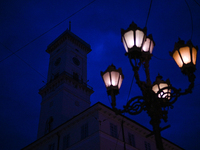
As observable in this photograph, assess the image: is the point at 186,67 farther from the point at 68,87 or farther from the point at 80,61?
the point at 80,61

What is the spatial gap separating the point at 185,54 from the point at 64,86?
98.5 feet

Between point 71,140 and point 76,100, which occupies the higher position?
point 76,100

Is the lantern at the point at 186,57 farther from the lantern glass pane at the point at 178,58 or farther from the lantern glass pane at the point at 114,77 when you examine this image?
the lantern glass pane at the point at 114,77

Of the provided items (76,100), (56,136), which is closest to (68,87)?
(76,100)

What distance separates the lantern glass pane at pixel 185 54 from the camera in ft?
21.4

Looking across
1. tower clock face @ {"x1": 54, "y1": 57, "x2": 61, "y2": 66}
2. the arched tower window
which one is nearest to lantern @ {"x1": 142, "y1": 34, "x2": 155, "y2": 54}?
the arched tower window

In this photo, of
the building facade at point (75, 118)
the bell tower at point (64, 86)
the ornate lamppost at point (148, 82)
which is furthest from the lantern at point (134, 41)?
the bell tower at point (64, 86)

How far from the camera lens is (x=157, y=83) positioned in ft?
26.6

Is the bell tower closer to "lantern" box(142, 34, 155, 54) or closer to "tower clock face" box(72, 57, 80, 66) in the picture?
"tower clock face" box(72, 57, 80, 66)

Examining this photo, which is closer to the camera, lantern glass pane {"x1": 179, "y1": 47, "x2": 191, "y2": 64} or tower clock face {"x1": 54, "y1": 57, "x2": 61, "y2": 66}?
lantern glass pane {"x1": 179, "y1": 47, "x2": 191, "y2": 64}

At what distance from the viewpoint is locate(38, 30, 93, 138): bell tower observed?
33.6 meters

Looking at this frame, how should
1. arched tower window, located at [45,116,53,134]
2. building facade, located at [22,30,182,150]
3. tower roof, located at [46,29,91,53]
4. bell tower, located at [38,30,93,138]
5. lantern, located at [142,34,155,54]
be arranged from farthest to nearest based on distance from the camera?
tower roof, located at [46,29,91,53] → bell tower, located at [38,30,93,138] → arched tower window, located at [45,116,53,134] → building facade, located at [22,30,182,150] → lantern, located at [142,34,155,54]

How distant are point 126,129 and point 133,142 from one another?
154 cm

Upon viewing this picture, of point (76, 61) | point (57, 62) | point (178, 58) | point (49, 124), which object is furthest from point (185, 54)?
point (57, 62)
